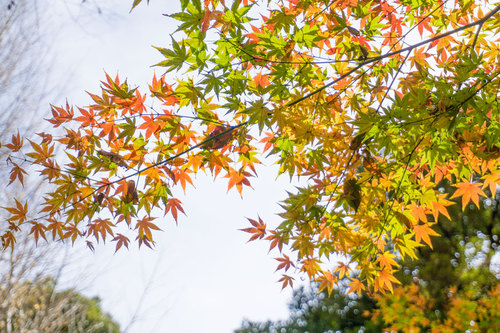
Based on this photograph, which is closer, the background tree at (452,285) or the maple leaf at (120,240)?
the maple leaf at (120,240)

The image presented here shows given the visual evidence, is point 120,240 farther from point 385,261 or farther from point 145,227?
point 385,261

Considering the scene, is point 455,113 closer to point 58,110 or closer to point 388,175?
point 388,175

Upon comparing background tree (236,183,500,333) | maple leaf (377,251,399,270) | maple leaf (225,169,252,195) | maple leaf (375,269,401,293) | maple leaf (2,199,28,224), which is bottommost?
maple leaf (375,269,401,293)

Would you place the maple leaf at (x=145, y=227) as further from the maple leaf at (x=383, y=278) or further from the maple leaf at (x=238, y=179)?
the maple leaf at (x=383, y=278)

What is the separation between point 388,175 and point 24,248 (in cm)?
533

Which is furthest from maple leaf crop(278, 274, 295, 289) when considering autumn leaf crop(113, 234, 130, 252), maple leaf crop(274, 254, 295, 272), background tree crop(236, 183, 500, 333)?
background tree crop(236, 183, 500, 333)

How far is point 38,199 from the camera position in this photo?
18.8 ft

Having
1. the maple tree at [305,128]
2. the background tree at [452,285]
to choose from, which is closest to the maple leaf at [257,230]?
the maple tree at [305,128]

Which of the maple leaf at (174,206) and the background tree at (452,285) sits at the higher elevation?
the background tree at (452,285)

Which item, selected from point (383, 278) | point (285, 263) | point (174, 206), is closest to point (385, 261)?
point (383, 278)

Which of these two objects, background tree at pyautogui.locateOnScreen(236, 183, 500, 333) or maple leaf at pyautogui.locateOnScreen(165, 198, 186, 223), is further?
background tree at pyautogui.locateOnScreen(236, 183, 500, 333)

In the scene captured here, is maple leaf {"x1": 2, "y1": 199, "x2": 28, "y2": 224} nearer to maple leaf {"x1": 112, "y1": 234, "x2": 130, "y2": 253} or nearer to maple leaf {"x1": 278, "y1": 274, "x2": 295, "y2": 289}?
maple leaf {"x1": 112, "y1": 234, "x2": 130, "y2": 253}

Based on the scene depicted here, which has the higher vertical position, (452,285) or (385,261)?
(452,285)

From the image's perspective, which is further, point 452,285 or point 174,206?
point 452,285
